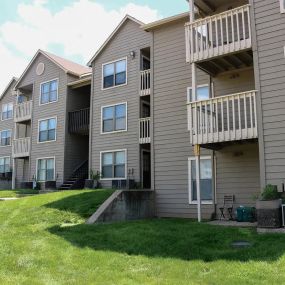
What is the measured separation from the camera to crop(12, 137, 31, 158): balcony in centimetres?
2566

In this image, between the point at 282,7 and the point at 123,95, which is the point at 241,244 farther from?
the point at 123,95

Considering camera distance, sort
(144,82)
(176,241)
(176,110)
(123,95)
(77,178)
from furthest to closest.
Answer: (77,178) < (123,95) < (144,82) < (176,110) < (176,241)

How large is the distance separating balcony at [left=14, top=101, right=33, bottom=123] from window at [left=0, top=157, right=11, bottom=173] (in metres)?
3.88

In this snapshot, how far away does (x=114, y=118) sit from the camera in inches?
786

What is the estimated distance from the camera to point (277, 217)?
8.91 m

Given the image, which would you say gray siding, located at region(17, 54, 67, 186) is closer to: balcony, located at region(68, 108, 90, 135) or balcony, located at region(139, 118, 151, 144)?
balcony, located at region(68, 108, 90, 135)

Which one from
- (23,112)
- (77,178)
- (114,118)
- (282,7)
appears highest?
(23,112)

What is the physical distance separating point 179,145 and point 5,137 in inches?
762

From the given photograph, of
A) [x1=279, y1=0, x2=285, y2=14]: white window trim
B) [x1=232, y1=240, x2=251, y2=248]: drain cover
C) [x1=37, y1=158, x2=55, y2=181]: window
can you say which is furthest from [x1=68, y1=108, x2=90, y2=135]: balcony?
[x1=232, y1=240, x2=251, y2=248]: drain cover

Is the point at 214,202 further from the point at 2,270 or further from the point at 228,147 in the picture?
the point at 2,270

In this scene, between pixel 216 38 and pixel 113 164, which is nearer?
pixel 216 38

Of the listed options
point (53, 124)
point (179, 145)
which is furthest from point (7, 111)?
point (179, 145)

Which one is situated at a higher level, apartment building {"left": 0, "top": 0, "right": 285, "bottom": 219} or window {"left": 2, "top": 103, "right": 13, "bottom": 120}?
window {"left": 2, "top": 103, "right": 13, "bottom": 120}

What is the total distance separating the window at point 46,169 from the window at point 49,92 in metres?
4.00
